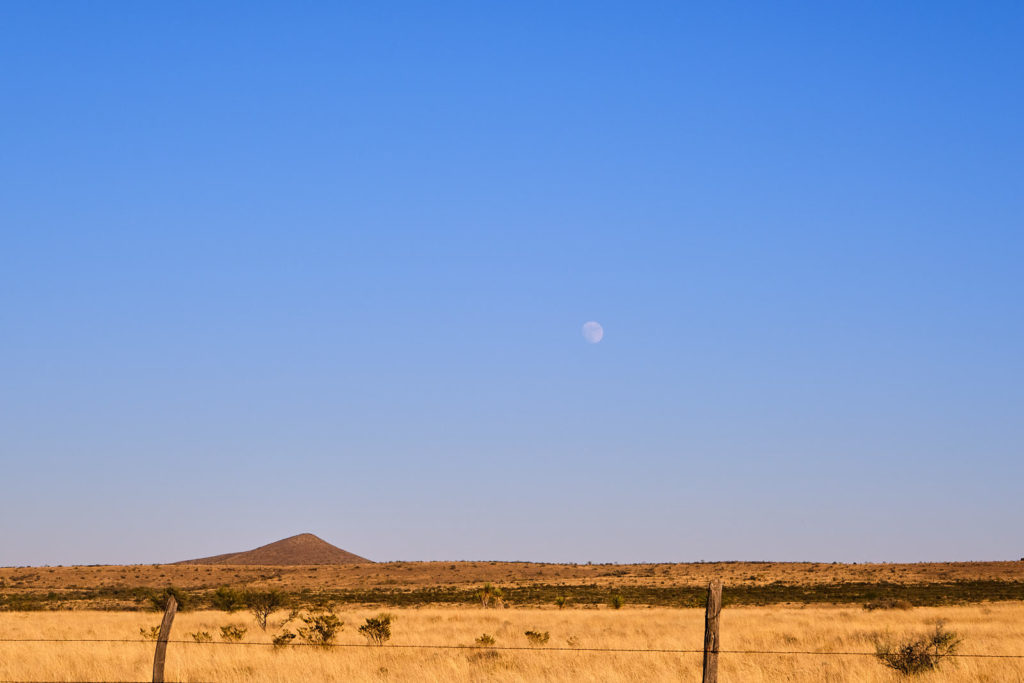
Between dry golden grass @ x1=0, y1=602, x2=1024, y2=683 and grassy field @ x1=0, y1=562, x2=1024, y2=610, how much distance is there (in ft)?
79.5

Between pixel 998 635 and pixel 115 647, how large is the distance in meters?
23.0

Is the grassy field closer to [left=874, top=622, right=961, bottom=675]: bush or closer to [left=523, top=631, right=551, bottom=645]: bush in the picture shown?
[left=523, top=631, right=551, bottom=645]: bush

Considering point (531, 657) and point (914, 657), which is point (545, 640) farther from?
A: point (914, 657)

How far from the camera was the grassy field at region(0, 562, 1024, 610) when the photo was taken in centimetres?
6203

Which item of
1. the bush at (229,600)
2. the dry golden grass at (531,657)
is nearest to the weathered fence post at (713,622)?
the dry golden grass at (531,657)

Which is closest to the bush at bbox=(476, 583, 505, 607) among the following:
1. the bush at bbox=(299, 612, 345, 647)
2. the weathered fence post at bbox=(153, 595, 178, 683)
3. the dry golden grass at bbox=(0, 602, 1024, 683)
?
the dry golden grass at bbox=(0, 602, 1024, 683)

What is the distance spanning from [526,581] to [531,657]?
78202 millimetres

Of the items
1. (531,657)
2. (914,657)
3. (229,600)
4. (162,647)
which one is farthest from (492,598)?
(162,647)

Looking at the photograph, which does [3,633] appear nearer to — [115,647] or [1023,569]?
[115,647]

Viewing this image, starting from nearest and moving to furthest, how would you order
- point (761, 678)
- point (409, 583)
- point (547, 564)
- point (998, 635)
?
point (761, 678), point (998, 635), point (409, 583), point (547, 564)

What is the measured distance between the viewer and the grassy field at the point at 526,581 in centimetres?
6203

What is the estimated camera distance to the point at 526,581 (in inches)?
3802

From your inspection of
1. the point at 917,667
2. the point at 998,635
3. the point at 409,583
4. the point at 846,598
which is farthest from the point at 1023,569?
the point at 917,667

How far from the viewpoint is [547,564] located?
418ft
